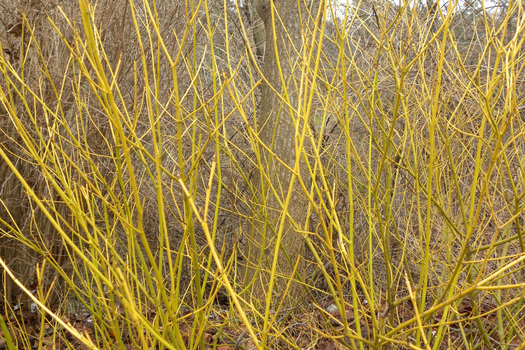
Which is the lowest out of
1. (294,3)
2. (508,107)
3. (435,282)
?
(435,282)

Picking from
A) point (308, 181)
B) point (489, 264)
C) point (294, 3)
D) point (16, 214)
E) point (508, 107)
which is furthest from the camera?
point (308, 181)

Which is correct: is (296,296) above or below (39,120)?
below

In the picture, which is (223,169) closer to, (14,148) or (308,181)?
(308,181)

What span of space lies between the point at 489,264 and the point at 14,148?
3860 millimetres

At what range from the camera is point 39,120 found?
409cm

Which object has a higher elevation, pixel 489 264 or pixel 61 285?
pixel 489 264

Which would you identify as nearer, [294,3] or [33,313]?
[33,313]

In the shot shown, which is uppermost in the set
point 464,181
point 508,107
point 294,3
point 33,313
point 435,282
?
point 294,3

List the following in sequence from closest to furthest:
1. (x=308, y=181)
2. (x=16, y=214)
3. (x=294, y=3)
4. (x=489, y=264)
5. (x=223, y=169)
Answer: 1. (x=489, y=264)
2. (x=16, y=214)
3. (x=294, y=3)
4. (x=308, y=181)
5. (x=223, y=169)

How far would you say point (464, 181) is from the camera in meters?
4.97

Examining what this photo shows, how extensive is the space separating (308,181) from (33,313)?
2.92 m

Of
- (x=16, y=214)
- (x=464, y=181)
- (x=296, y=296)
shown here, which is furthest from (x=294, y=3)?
(x=16, y=214)

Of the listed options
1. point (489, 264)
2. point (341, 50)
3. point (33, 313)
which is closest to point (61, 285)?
point (33, 313)

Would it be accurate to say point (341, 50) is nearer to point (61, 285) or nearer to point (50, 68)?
point (50, 68)
